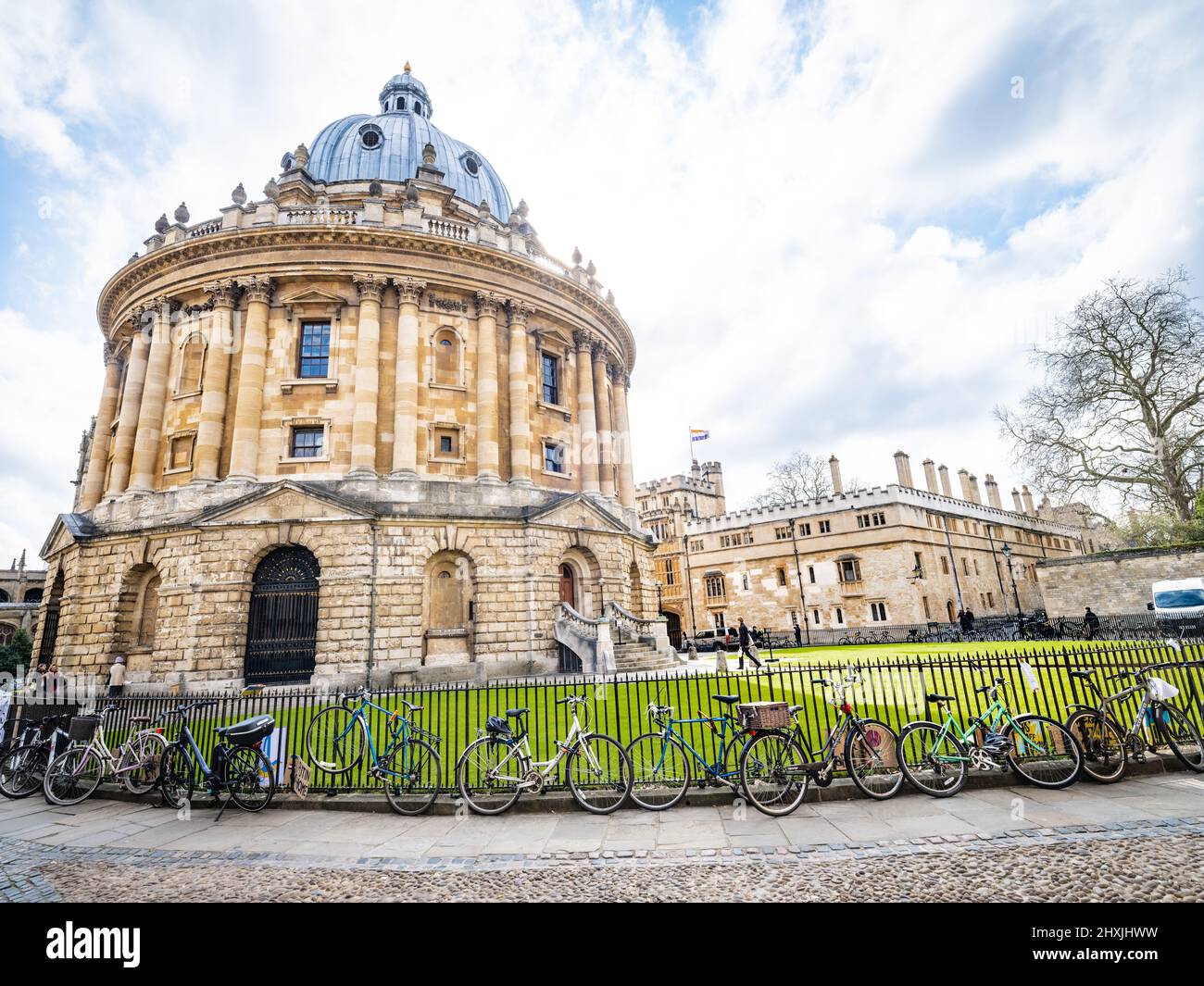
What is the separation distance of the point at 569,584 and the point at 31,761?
1675 cm

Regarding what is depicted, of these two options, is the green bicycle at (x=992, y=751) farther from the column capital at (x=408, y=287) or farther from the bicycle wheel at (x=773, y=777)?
the column capital at (x=408, y=287)

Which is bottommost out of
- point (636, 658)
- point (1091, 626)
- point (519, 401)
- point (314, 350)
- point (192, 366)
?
point (636, 658)

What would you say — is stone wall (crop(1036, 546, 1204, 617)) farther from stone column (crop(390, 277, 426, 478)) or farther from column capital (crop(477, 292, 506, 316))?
stone column (crop(390, 277, 426, 478))

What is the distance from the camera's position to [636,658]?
20.5 metres

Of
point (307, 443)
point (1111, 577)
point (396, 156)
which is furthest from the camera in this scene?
point (396, 156)

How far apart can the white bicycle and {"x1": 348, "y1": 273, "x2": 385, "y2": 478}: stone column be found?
1591cm

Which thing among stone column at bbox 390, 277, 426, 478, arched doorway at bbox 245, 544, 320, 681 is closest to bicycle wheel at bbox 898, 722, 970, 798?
arched doorway at bbox 245, 544, 320, 681

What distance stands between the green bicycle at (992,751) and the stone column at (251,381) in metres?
21.8

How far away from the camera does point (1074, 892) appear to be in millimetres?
4215

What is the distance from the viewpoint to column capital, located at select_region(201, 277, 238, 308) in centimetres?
2266

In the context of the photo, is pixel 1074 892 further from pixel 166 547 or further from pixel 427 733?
pixel 166 547

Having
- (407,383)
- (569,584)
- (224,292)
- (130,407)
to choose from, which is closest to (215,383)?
(224,292)

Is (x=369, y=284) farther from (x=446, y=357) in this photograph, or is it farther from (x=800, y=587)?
(x=800, y=587)

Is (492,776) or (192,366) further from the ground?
Answer: (192,366)
